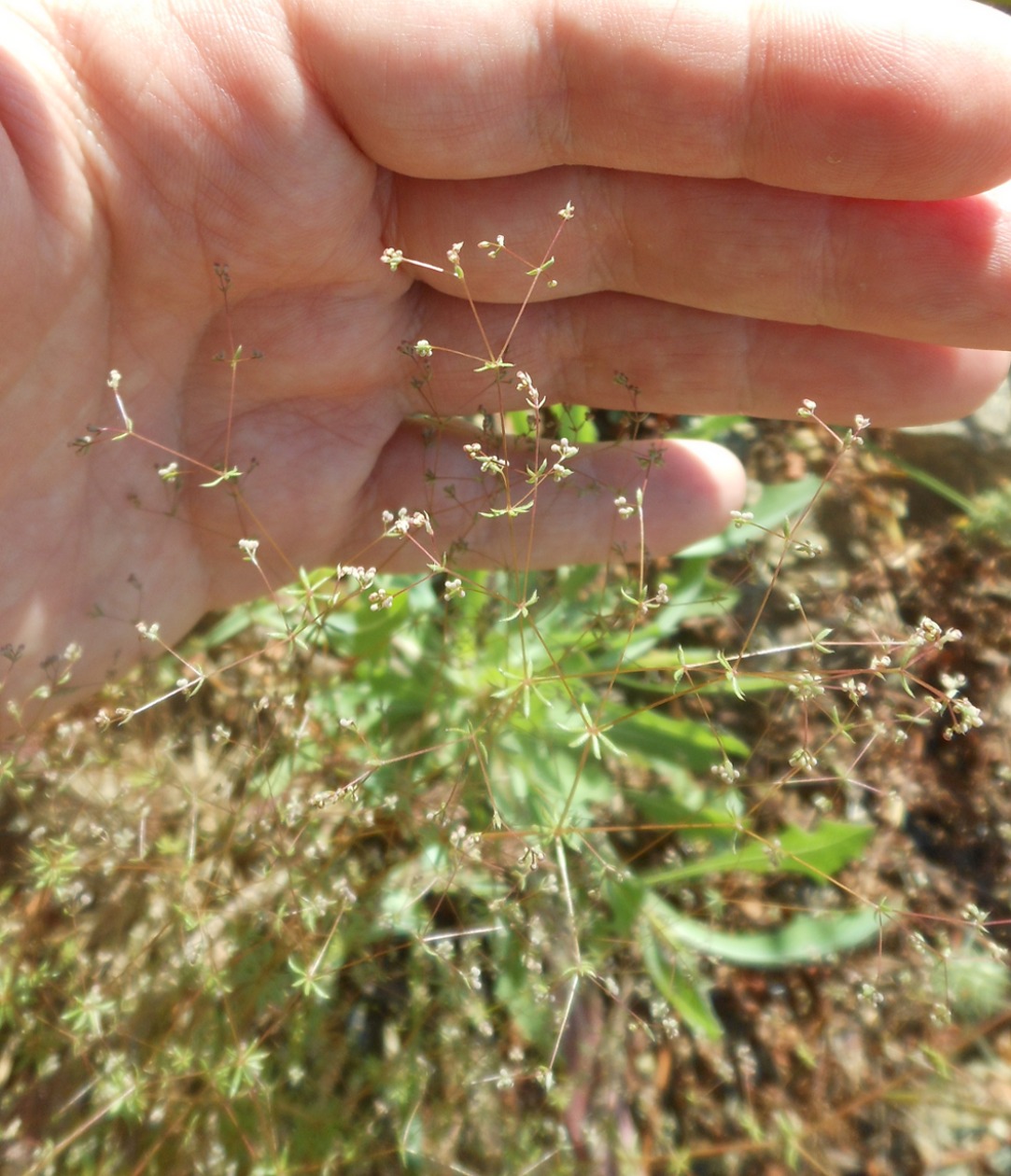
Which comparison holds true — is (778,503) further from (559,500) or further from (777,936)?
(777,936)

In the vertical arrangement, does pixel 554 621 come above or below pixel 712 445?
below

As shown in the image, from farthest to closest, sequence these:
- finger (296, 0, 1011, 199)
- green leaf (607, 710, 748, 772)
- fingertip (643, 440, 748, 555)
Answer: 1. green leaf (607, 710, 748, 772)
2. fingertip (643, 440, 748, 555)
3. finger (296, 0, 1011, 199)

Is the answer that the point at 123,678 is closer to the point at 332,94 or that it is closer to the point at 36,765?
the point at 36,765

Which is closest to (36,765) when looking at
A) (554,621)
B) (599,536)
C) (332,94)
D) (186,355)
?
(186,355)

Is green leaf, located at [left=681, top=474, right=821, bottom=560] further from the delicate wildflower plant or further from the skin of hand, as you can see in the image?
the skin of hand

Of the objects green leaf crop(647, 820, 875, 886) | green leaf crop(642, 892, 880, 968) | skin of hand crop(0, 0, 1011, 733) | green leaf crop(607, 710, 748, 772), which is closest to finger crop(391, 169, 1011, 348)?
skin of hand crop(0, 0, 1011, 733)

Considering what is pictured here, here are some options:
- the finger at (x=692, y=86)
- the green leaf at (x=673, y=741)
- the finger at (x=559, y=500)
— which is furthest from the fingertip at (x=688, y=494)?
the finger at (x=692, y=86)
